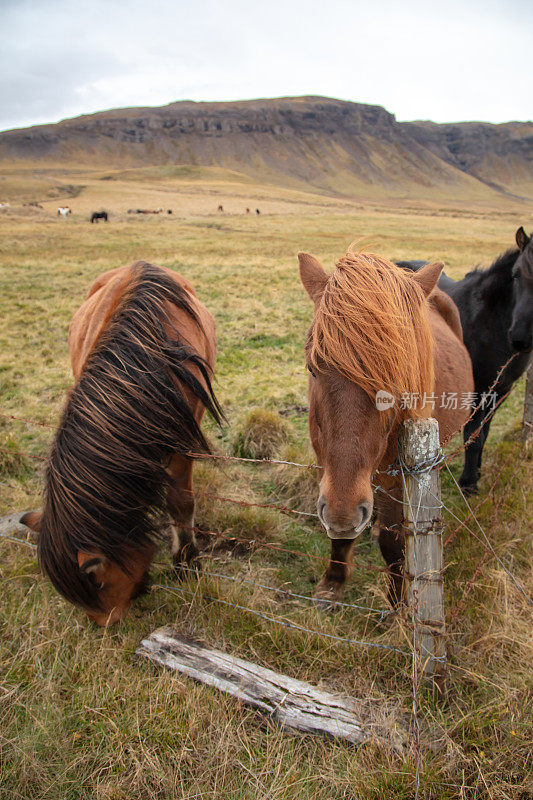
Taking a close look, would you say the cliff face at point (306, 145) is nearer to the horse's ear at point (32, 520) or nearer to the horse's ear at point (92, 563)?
the horse's ear at point (32, 520)

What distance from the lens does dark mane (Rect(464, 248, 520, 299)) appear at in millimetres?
4117

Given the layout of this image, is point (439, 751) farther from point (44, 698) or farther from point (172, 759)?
point (44, 698)

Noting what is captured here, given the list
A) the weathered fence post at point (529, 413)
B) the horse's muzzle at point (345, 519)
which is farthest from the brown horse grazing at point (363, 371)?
the weathered fence post at point (529, 413)

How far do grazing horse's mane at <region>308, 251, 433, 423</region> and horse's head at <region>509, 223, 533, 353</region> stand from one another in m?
2.16

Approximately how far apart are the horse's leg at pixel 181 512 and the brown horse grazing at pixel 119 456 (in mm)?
16

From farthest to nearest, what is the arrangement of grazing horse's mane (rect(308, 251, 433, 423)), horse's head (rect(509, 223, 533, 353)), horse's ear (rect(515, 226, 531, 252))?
horse's ear (rect(515, 226, 531, 252)) → horse's head (rect(509, 223, 533, 353)) → grazing horse's mane (rect(308, 251, 433, 423))

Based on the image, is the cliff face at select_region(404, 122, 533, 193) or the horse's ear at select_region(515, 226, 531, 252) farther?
the cliff face at select_region(404, 122, 533, 193)

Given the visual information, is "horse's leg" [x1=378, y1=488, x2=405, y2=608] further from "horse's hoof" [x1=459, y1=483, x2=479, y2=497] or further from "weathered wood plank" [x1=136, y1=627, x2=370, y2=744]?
"horse's hoof" [x1=459, y1=483, x2=479, y2=497]

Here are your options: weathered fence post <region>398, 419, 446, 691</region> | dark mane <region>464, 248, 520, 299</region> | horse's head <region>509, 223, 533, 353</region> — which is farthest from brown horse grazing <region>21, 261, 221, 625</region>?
dark mane <region>464, 248, 520, 299</region>

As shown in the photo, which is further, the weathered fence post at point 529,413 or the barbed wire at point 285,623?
the weathered fence post at point 529,413

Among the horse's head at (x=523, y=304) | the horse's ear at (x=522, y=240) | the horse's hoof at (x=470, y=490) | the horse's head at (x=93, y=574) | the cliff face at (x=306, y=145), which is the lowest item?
the horse's hoof at (x=470, y=490)

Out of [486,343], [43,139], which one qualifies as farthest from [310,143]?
[486,343]

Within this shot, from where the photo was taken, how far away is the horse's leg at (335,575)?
9.31 feet

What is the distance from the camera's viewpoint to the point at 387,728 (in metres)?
1.86
